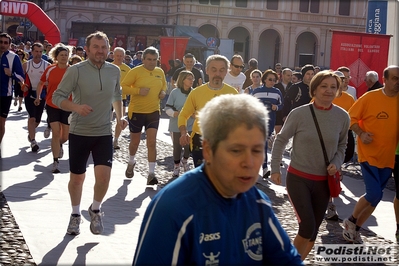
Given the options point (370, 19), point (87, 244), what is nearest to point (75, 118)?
point (87, 244)

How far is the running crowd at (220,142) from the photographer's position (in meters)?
2.31

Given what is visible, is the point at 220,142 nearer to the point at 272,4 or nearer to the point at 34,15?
the point at 34,15

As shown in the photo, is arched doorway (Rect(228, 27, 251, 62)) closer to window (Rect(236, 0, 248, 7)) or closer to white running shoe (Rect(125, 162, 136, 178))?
window (Rect(236, 0, 248, 7))

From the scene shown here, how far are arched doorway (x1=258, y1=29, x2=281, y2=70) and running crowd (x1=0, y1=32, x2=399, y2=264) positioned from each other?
48.1 meters

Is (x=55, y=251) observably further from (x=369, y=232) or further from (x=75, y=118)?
(x=369, y=232)

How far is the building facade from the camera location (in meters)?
56.3

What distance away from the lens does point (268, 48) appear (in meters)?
60.7

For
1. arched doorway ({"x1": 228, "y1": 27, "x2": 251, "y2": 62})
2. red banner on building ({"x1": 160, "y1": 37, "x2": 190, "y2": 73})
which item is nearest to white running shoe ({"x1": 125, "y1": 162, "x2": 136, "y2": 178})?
red banner on building ({"x1": 160, "y1": 37, "x2": 190, "y2": 73})

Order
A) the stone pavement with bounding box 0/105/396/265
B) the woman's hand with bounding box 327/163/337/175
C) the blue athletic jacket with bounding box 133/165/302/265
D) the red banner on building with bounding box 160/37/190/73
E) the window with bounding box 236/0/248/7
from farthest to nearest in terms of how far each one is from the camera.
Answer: the window with bounding box 236/0/248/7
the red banner on building with bounding box 160/37/190/73
the stone pavement with bounding box 0/105/396/265
the woman's hand with bounding box 327/163/337/175
the blue athletic jacket with bounding box 133/165/302/265

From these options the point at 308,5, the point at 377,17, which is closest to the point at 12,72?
the point at 377,17

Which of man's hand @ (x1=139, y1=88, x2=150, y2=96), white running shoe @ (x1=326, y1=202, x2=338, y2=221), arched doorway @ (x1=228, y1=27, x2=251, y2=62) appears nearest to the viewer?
white running shoe @ (x1=326, y1=202, x2=338, y2=221)

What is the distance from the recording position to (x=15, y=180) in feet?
28.2

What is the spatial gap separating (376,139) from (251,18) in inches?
2066

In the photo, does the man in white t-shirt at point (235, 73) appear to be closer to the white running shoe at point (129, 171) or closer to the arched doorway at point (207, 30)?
the white running shoe at point (129, 171)
